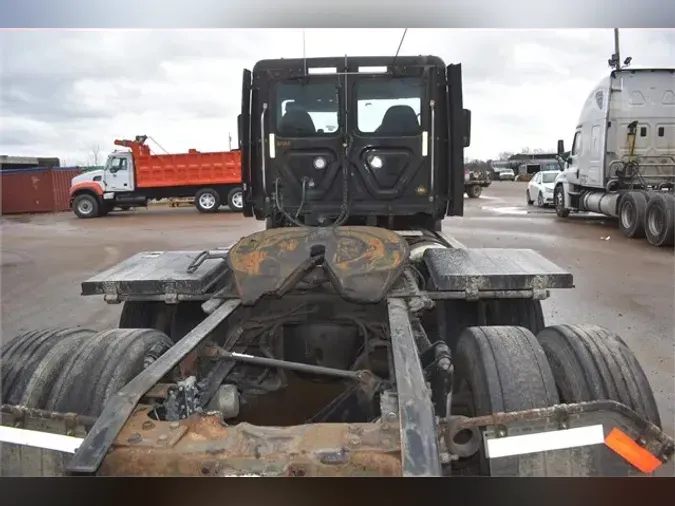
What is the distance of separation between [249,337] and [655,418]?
2095 mm

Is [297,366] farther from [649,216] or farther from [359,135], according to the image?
[649,216]

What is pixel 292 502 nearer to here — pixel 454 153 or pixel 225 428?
pixel 225 428

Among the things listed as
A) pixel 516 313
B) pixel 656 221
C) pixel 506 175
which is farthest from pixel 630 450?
pixel 506 175

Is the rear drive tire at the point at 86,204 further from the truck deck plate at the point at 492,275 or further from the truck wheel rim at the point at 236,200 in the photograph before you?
the truck deck plate at the point at 492,275

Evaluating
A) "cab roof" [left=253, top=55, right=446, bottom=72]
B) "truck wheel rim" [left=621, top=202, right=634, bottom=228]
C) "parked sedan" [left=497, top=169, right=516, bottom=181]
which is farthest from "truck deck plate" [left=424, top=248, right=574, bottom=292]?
"parked sedan" [left=497, top=169, right=516, bottom=181]

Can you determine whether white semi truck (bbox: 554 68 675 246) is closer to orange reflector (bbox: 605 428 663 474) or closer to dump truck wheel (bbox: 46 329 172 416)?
orange reflector (bbox: 605 428 663 474)

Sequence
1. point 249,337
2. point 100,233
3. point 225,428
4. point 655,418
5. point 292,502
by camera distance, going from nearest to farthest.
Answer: point 292,502, point 225,428, point 655,418, point 249,337, point 100,233

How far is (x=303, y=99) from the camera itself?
5090 millimetres

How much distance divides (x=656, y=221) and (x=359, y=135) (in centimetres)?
931

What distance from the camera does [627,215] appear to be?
13172 mm

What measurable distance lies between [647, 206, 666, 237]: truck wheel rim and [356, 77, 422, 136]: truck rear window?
8.67m

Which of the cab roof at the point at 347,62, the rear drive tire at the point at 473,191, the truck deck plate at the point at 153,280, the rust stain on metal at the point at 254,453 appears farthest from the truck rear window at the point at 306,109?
the rear drive tire at the point at 473,191

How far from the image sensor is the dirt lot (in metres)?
6.38

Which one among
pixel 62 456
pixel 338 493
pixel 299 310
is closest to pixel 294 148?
pixel 299 310
